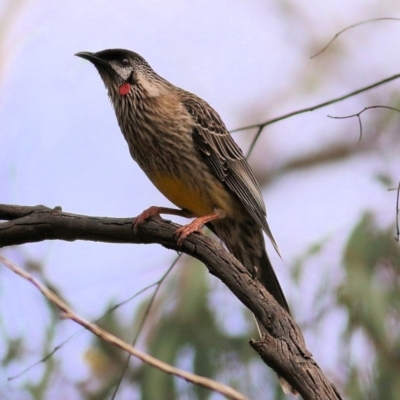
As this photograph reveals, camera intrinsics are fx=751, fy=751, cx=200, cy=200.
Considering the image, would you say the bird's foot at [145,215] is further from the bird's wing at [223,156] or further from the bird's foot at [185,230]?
the bird's wing at [223,156]

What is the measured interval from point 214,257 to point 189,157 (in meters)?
0.79

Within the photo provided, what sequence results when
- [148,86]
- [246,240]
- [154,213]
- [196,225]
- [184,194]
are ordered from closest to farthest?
[196,225], [154,213], [184,194], [246,240], [148,86]

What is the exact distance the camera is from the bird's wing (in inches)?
145

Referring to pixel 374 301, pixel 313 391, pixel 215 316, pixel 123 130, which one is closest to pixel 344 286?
pixel 374 301

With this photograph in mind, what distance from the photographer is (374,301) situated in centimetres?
461

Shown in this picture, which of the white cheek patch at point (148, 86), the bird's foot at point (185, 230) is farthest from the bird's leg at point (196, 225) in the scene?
the white cheek patch at point (148, 86)

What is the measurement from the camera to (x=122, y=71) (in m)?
3.94

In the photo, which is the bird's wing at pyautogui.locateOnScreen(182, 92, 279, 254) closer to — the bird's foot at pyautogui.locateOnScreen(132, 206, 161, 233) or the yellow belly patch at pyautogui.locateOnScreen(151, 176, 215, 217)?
the yellow belly patch at pyautogui.locateOnScreen(151, 176, 215, 217)

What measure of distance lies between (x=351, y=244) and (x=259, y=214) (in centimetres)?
152

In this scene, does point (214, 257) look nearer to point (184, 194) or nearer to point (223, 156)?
point (184, 194)

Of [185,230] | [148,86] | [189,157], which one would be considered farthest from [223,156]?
[185,230]

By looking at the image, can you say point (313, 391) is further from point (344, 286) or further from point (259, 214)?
point (344, 286)

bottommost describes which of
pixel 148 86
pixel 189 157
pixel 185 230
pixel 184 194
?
pixel 185 230

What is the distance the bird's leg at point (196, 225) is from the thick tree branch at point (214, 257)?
30 mm
